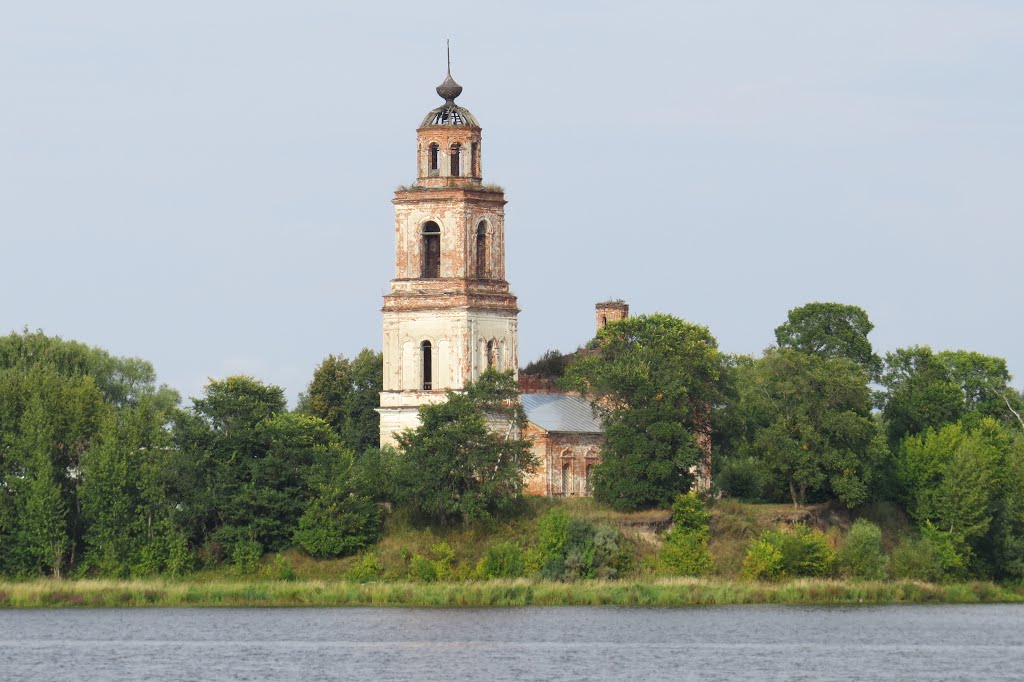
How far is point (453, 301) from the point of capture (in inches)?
3324

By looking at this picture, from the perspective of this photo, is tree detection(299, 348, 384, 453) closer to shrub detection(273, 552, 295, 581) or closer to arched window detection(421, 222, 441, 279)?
arched window detection(421, 222, 441, 279)

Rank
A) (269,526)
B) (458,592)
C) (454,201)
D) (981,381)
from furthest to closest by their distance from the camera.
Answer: (981,381) → (454,201) → (269,526) → (458,592)

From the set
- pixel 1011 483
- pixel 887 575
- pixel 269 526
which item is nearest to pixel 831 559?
pixel 887 575

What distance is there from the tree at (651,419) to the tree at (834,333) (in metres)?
17.2

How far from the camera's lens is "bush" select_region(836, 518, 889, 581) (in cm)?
7625

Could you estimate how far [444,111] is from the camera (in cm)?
8594

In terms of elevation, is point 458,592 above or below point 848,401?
below

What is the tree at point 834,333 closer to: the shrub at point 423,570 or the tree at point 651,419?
the tree at point 651,419

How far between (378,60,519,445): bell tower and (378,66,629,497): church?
0.11ft

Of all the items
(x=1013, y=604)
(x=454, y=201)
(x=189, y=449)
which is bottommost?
(x=1013, y=604)

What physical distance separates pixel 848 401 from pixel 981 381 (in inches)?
916

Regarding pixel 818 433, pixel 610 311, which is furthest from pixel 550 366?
pixel 818 433

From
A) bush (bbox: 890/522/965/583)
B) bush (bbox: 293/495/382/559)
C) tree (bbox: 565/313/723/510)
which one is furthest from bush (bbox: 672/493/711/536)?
bush (bbox: 293/495/382/559)

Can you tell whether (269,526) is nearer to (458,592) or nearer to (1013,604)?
(458,592)
